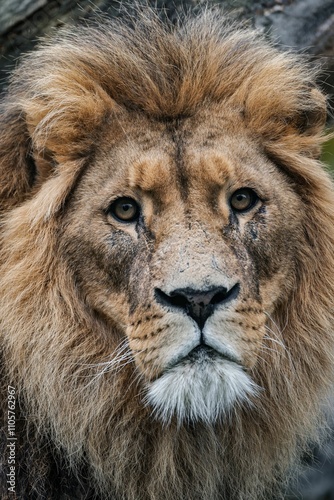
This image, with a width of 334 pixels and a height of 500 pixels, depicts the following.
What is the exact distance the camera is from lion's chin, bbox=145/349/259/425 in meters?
3.29

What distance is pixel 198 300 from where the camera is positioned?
10.5 ft

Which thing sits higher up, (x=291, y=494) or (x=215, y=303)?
(x=215, y=303)

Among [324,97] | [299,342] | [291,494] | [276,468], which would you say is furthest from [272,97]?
[291,494]

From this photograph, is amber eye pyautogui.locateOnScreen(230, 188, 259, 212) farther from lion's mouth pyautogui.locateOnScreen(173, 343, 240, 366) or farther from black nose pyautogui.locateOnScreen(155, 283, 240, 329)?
lion's mouth pyautogui.locateOnScreen(173, 343, 240, 366)

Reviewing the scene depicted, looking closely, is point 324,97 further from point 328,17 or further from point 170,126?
point 328,17

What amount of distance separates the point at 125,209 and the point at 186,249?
0.44m

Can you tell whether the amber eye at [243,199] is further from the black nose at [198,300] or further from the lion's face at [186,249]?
the black nose at [198,300]

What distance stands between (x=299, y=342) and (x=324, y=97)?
1169mm

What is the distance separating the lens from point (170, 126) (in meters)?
3.85

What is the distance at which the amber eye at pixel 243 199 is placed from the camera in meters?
3.70

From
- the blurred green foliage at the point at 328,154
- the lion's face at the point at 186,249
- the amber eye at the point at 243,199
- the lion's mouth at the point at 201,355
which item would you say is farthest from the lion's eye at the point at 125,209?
the blurred green foliage at the point at 328,154

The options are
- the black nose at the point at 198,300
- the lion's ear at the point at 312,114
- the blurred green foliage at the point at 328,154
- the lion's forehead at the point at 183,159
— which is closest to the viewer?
the black nose at the point at 198,300

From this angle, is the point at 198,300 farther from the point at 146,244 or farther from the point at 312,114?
the point at 312,114

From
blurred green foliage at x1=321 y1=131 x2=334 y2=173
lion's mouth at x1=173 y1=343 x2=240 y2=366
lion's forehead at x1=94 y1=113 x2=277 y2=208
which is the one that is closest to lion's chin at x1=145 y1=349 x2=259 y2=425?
lion's mouth at x1=173 y1=343 x2=240 y2=366
